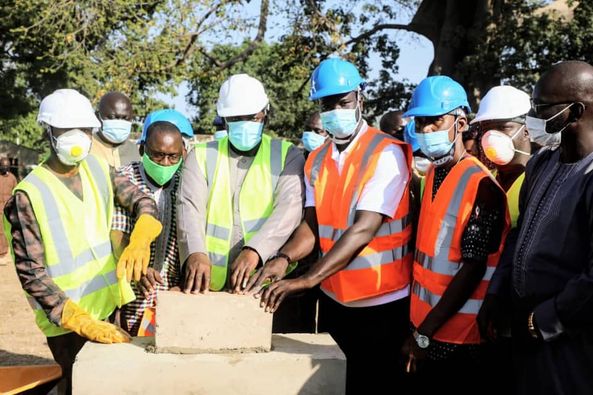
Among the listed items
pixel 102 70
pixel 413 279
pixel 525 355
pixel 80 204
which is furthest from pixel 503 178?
pixel 102 70

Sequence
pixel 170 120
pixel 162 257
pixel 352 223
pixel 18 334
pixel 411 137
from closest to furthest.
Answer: pixel 352 223 < pixel 162 257 < pixel 170 120 < pixel 411 137 < pixel 18 334

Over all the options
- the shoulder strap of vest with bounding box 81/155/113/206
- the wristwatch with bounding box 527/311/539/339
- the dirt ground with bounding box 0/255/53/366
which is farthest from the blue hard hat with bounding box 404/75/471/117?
the dirt ground with bounding box 0/255/53/366

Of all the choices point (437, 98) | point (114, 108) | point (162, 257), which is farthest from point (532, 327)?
point (114, 108)

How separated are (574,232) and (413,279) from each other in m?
1.00

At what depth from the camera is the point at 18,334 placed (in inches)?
291

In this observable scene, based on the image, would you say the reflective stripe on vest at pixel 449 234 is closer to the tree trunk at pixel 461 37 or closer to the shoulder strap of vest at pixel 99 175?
the shoulder strap of vest at pixel 99 175

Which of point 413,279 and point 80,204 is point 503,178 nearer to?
point 413,279

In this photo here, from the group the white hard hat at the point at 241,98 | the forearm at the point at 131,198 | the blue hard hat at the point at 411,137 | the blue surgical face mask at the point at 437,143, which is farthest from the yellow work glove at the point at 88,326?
the blue hard hat at the point at 411,137

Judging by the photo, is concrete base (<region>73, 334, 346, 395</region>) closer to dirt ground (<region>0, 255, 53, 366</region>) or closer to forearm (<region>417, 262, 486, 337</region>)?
forearm (<region>417, 262, 486, 337</region>)

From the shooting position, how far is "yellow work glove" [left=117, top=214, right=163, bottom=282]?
3135 millimetres

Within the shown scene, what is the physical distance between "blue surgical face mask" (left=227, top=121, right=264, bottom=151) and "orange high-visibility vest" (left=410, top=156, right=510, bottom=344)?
3.27 feet

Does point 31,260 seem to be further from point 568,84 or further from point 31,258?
point 568,84

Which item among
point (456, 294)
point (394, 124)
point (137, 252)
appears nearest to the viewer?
point (456, 294)

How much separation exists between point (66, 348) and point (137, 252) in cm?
64
